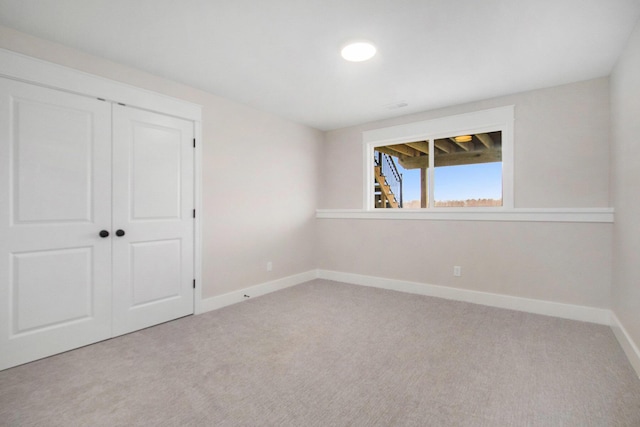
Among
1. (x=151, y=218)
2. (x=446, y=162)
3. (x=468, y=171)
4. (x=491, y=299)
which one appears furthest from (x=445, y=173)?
(x=151, y=218)

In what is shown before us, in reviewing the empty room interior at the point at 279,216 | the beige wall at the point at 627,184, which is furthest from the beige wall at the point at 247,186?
the beige wall at the point at 627,184

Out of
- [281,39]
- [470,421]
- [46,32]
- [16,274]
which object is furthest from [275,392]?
[46,32]

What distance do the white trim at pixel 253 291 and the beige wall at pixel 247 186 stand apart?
0.07 m

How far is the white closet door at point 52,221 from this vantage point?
217 centimetres

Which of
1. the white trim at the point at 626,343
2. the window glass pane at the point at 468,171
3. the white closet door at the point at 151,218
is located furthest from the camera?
the window glass pane at the point at 468,171

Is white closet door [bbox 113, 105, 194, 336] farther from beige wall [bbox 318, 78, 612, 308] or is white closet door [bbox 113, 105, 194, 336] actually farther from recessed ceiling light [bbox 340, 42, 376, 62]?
beige wall [bbox 318, 78, 612, 308]

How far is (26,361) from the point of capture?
87.5 inches

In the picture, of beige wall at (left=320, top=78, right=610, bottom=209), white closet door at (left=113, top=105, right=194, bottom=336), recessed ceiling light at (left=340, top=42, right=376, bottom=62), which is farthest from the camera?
beige wall at (left=320, top=78, right=610, bottom=209)

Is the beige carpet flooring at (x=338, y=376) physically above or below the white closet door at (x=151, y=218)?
below

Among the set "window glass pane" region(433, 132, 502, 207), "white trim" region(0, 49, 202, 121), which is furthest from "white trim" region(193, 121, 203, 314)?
"window glass pane" region(433, 132, 502, 207)

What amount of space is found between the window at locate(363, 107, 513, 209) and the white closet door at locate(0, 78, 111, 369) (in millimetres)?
3317

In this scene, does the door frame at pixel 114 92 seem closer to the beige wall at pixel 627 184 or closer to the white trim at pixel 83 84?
the white trim at pixel 83 84

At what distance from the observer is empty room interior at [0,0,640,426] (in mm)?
1905

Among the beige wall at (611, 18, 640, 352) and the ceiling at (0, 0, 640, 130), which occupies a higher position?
the ceiling at (0, 0, 640, 130)
